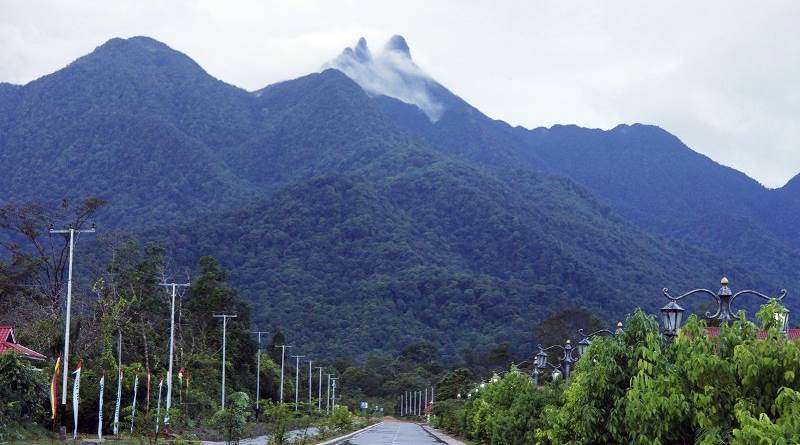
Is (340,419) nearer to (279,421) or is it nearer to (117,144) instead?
(279,421)

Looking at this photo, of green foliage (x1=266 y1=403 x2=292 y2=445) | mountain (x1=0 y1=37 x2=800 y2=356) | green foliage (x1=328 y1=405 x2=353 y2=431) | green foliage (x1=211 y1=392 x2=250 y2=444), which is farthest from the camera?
mountain (x1=0 y1=37 x2=800 y2=356)

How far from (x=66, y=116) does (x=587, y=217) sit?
A: 8909 cm

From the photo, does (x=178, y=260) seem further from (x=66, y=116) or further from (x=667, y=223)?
(x=667, y=223)

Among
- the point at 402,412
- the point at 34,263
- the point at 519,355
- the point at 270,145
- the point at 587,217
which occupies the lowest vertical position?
the point at 402,412

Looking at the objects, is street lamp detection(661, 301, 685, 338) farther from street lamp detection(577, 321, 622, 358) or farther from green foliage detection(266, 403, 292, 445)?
green foliage detection(266, 403, 292, 445)

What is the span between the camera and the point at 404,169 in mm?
169125

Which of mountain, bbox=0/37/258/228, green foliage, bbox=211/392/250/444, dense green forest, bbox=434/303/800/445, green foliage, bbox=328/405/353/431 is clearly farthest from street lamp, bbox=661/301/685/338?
mountain, bbox=0/37/258/228

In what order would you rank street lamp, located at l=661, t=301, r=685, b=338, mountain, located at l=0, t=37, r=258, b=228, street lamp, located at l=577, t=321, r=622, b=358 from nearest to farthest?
street lamp, located at l=661, t=301, r=685, b=338 → street lamp, located at l=577, t=321, r=622, b=358 → mountain, located at l=0, t=37, r=258, b=228

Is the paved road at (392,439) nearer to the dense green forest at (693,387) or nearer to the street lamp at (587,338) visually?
the street lamp at (587,338)

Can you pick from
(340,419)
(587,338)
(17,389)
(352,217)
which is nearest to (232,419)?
(17,389)

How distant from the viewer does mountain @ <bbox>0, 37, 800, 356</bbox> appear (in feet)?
407

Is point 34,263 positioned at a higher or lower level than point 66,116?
lower

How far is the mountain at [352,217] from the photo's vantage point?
407ft

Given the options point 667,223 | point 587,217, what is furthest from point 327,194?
point 667,223
